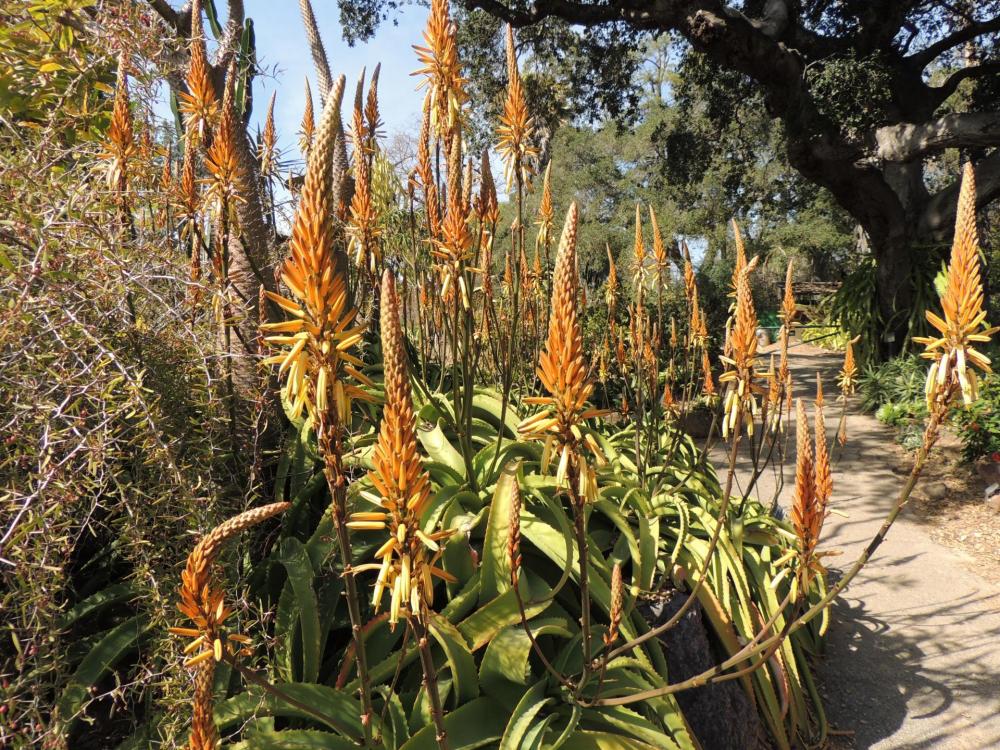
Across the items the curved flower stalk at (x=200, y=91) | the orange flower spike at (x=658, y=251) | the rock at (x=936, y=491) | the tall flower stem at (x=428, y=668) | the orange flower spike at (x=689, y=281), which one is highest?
the curved flower stalk at (x=200, y=91)

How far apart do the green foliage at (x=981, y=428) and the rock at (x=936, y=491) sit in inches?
19.3

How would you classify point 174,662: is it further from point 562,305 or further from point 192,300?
point 562,305

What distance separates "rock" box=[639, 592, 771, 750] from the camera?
234cm

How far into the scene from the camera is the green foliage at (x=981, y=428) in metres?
5.98

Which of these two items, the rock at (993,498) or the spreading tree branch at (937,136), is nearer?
A: the rock at (993,498)

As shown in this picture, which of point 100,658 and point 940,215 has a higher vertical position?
point 940,215

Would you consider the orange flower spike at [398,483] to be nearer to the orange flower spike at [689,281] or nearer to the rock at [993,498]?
the orange flower spike at [689,281]

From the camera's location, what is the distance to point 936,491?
19.4ft

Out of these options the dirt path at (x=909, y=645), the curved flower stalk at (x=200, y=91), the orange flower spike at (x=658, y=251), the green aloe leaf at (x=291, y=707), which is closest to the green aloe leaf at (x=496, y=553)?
the green aloe leaf at (x=291, y=707)

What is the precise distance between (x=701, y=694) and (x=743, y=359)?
1496mm

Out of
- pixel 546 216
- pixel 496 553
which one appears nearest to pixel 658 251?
pixel 546 216

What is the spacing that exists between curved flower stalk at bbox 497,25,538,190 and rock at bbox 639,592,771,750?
183 centimetres

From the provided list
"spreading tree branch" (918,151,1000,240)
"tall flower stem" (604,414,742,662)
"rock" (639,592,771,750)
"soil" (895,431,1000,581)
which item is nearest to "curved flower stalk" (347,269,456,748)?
"tall flower stem" (604,414,742,662)

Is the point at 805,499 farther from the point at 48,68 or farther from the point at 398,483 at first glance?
the point at 48,68
